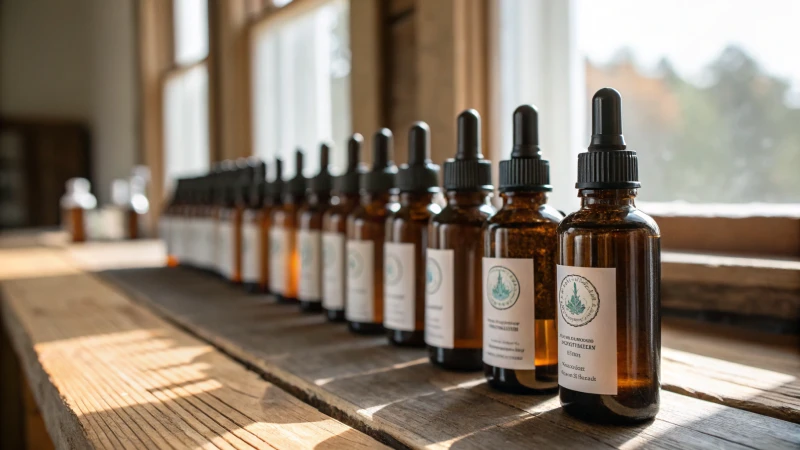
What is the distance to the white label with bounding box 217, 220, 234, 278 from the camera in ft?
4.42

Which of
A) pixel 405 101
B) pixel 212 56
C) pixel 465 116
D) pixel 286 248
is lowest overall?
pixel 286 248

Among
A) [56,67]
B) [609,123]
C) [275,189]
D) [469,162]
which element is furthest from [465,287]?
[56,67]

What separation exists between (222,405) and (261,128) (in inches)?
70.2

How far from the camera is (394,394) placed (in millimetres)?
607

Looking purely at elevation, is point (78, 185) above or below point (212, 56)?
below

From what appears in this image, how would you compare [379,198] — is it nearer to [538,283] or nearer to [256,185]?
[538,283]

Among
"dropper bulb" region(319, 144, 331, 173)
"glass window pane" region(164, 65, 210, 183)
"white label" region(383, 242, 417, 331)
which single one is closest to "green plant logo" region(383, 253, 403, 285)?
"white label" region(383, 242, 417, 331)

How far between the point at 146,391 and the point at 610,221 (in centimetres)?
47

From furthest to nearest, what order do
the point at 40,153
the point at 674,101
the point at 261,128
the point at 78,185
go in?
the point at 40,153
the point at 78,185
the point at 261,128
the point at 674,101

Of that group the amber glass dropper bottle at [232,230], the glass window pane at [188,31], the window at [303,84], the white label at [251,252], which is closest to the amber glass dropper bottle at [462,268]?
the white label at [251,252]

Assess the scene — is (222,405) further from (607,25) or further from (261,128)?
(261,128)

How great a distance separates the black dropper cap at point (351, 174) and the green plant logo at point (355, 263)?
131mm

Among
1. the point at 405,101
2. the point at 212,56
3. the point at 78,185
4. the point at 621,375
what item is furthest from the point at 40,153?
the point at 621,375

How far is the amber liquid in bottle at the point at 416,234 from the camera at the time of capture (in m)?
0.78
